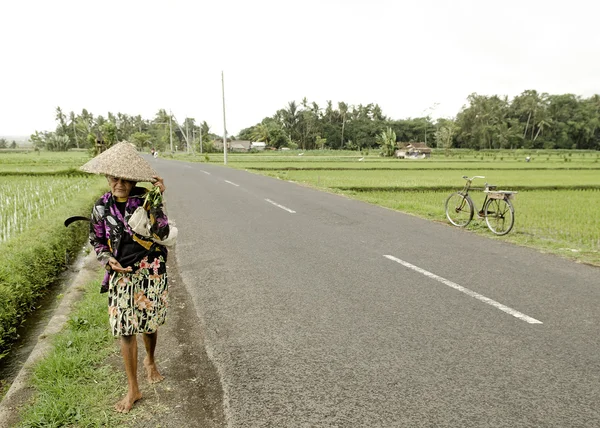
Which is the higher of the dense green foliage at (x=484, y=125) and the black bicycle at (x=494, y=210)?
the dense green foliage at (x=484, y=125)

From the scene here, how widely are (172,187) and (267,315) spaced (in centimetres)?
1371

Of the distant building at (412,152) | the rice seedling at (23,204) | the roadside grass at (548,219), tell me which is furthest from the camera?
the distant building at (412,152)

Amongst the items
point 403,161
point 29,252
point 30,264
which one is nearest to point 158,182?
point 30,264

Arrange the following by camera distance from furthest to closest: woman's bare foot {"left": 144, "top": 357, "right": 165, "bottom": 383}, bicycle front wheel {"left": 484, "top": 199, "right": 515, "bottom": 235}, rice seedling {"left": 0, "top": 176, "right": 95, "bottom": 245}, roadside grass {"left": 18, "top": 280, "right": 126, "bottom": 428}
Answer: rice seedling {"left": 0, "top": 176, "right": 95, "bottom": 245} < bicycle front wheel {"left": 484, "top": 199, "right": 515, "bottom": 235} < woman's bare foot {"left": 144, "top": 357, "right": 165, "bottom": 383} < roadside grass {"left": 18, "top": 280, "right": 126, "bottom": 428}

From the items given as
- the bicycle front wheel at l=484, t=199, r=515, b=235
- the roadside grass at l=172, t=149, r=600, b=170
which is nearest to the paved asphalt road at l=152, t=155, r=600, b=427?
the bicycle front wheel at l=484, t=199, r=515, b=235

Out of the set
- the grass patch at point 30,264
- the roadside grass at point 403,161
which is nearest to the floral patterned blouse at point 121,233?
the grass patch at point 30,264

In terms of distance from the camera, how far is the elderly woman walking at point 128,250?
2750 millimetres

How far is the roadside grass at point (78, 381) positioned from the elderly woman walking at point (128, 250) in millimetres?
187

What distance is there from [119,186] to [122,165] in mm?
147

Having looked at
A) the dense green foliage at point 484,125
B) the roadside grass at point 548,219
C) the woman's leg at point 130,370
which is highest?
the dense green foliage at point 484,125

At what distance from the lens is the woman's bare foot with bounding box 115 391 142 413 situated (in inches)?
104

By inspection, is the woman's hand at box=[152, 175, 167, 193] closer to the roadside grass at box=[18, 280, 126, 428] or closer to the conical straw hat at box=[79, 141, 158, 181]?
the conical straw hat at box=[79, 141, 158, 181]

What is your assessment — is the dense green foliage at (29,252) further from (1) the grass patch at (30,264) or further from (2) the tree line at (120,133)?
(2) the tree line at (120,133)

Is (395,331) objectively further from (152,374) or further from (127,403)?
(127,403)
